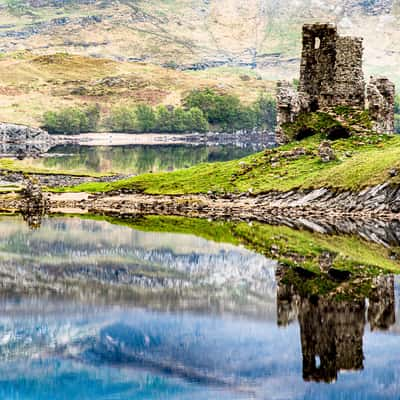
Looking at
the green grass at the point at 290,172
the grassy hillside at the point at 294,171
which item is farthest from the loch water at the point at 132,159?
the grassy hillside at the point at 294,171

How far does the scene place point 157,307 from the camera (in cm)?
3372

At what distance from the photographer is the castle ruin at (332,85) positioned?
6838 centimetres

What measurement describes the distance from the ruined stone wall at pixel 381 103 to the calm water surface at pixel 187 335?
27.5m

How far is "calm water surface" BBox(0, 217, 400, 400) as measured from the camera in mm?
25391

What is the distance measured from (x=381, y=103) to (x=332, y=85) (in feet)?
10.6

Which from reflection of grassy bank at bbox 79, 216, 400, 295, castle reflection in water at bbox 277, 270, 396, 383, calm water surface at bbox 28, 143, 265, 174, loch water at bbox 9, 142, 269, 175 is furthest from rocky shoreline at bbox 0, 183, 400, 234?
calm water surface at bbox 28, 143, 265, 174

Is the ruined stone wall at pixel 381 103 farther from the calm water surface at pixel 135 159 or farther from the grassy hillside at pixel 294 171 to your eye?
the calm water surface at pixel 135 159

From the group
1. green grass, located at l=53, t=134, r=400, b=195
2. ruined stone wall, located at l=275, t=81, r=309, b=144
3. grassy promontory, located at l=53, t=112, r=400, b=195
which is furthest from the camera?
ruined stone wall, located at l=275, t=81, r=309, b=144

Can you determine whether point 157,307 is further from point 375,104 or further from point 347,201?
point 375,104

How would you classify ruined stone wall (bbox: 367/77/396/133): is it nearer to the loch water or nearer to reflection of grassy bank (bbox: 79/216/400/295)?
reflection of grassy bank (bbox: 79/216/400/295)

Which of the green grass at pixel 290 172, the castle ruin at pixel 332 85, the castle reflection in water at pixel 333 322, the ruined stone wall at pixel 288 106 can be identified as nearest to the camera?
the castle reflection in water at pixel 333 322

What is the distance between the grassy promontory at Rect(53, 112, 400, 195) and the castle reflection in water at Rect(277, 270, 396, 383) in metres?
22.9

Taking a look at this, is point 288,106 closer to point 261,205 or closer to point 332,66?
point 332,66

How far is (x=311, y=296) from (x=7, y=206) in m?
41.0
